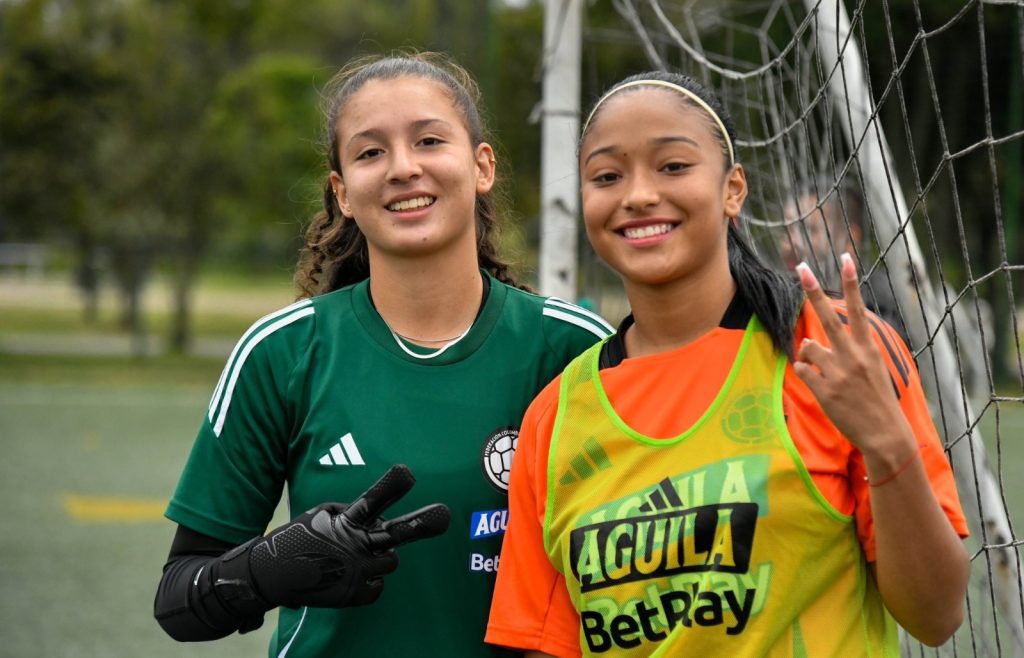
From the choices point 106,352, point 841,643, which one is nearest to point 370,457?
point 841,643

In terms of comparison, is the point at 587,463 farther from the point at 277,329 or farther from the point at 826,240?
the point at 826,240

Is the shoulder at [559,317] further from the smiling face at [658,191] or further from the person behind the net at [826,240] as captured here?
the person behind the net at [826,240]

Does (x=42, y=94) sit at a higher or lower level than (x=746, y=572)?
higher

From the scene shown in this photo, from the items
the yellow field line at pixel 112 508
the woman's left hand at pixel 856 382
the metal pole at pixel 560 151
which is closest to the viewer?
the woman's left hand at pixel 856 382

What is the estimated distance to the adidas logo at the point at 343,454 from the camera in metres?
1.89

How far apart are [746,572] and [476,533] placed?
51 centimetres

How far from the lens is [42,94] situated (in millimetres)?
15195

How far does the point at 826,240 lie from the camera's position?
297 centimetres

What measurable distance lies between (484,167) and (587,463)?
72 centimetres

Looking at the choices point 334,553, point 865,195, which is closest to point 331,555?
point 334,553

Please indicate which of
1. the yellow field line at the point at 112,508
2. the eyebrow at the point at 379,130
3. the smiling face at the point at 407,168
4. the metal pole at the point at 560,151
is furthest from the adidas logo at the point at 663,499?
the yellow field line at the point at 112,508

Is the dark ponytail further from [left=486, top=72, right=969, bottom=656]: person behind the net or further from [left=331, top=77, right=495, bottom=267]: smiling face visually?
[left=331, top=77, right=495, bottom=267]: smiling face

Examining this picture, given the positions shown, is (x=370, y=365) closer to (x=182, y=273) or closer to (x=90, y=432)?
(x=90, y=432)

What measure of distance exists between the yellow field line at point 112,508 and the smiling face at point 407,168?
19.1ft
